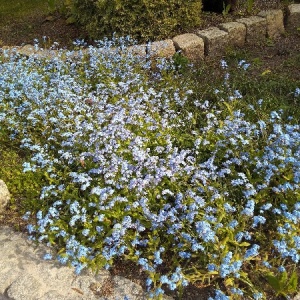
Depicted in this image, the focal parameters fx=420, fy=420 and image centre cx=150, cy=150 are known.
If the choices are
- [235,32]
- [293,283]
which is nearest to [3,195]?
[293,283]

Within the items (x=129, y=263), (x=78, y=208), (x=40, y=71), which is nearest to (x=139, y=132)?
(x=78, y=208)

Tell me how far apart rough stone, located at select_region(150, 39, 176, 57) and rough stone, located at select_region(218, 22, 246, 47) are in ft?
2.66

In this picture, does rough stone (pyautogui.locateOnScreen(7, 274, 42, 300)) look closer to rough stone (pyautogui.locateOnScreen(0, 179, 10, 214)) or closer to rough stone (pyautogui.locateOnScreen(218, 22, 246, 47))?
rough stone (pyautogui.locateOnScreen(0, 179, 10, 214))

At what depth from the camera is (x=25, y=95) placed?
436cm

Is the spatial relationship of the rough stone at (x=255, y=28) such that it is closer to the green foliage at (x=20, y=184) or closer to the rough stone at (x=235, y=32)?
the rough stone at (x=235, y=32)

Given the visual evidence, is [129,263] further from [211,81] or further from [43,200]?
[211,81]

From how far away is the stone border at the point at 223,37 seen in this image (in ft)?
17.2

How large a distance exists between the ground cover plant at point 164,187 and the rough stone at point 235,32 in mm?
1569

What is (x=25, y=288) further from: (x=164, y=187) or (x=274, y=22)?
(x=274, y=22)

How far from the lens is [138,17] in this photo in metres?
5.34

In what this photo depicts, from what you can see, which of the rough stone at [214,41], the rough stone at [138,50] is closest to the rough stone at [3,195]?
the rough stone at [138,50]

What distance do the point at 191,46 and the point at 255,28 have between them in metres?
1.05

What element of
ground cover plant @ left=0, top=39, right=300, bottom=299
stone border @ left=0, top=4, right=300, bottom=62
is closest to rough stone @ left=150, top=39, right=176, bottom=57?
stone border @ left=0, top=4, right=300, bottom=62

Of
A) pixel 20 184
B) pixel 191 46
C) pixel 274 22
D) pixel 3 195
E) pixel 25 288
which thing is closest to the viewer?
pixel 25 288
